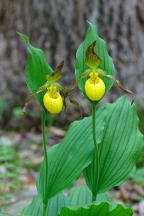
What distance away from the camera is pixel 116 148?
1652 mm

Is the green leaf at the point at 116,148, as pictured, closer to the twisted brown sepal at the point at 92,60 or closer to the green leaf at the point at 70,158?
the green leaf at the point at 70,158

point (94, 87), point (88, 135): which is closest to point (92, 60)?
point (94, 87)

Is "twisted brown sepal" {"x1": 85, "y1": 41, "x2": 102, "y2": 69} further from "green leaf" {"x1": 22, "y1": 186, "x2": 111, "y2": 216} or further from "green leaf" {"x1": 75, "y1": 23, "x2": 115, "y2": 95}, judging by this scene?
"green leaf" {"x1": 22, "y1": 186, "x2": 111, "y2": 216}

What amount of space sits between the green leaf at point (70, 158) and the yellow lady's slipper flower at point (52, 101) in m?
0.22

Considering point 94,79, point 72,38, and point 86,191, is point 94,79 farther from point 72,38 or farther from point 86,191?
point 72,38

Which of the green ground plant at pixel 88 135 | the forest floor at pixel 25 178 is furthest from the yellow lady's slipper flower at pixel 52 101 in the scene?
the forest floor at pixel 25 178

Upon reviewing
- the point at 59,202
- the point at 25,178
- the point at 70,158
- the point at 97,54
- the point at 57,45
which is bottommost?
the point at 25,178

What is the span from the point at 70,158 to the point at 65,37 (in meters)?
2.14

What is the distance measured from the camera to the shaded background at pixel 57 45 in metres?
3.48

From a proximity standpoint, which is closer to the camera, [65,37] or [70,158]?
[70,158]

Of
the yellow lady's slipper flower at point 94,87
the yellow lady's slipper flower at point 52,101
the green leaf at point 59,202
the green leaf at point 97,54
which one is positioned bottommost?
the green leaf at point 59,202

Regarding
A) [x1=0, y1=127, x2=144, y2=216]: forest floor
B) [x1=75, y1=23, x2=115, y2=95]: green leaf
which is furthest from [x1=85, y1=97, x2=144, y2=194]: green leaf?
[x1=0, y1=127, x2=144, y2=216]: forest floor

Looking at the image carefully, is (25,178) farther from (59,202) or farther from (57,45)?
(57,45)

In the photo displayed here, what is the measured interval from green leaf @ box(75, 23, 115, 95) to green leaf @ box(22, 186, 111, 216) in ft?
Answer: 1.67
